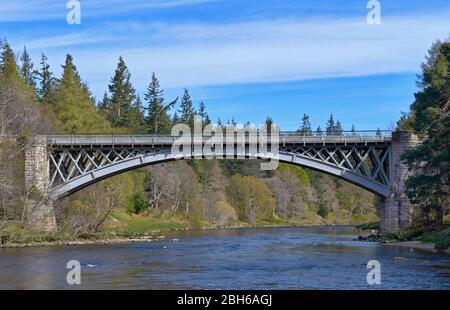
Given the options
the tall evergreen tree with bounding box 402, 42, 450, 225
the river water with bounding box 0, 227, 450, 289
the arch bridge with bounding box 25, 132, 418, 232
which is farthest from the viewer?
the arch bridge with bounding box 25, 132, 418, 232

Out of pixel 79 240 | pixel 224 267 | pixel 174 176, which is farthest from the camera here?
pixel 174 176

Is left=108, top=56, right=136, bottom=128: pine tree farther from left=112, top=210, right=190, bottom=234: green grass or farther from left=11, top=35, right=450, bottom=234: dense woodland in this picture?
left=112, top=210, right=190, bottom=234: green grass

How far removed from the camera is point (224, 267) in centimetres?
4516

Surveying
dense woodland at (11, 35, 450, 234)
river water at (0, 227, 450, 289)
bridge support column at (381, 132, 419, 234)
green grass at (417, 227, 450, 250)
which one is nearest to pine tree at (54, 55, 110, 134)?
dense woodland at (11, 35, 450, 234)

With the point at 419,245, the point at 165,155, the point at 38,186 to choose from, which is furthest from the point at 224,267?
the point at 38,186

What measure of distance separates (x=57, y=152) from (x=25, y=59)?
64197 millimetres

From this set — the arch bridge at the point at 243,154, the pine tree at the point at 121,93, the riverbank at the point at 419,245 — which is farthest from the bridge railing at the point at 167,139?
the pine tree at the point at 121,93

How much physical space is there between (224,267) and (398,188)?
108ft

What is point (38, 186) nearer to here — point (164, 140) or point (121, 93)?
point (164, 140)

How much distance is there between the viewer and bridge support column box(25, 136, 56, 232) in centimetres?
6719

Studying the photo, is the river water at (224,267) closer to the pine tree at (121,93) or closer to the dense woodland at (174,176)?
the dense woodland at (174,176)

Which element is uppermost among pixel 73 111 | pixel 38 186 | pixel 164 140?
pixel 73 111

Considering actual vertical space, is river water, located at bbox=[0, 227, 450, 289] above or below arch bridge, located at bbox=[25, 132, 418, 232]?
below
